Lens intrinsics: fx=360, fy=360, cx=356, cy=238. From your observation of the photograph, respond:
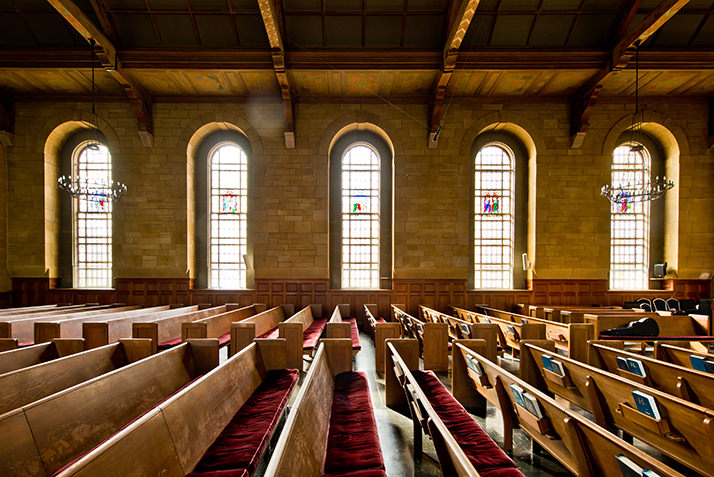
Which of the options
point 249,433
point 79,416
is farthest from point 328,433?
point 79,416

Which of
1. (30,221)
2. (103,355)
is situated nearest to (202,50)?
(30,221)

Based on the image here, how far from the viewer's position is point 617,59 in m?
7.45

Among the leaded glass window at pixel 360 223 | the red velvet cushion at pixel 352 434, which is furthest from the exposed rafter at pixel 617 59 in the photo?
the red velvet cushion at pixel 352 434

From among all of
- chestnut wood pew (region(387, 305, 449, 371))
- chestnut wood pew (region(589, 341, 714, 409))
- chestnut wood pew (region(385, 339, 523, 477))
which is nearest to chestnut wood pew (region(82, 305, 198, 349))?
chestnut wood pew (region(385, 339, 523, 477))

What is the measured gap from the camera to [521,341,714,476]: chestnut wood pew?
1873mm

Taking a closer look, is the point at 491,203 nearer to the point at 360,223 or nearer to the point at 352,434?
the point at 360,223

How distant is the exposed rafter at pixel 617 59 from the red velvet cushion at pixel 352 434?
323 inches

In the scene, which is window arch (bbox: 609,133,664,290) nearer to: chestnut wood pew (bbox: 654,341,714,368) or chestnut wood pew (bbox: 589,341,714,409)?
chestnut wood pew (bbox: 654,341,714,368)

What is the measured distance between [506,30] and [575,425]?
8.35m

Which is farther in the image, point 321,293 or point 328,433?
point 321,293

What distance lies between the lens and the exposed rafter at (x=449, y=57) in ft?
21.0

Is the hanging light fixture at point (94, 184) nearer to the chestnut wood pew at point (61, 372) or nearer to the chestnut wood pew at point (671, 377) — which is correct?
the chestnut wood pew at point (61, 372)

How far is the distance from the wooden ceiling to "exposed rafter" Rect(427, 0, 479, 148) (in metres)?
0.04

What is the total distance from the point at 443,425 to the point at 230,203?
8998 millimetres
